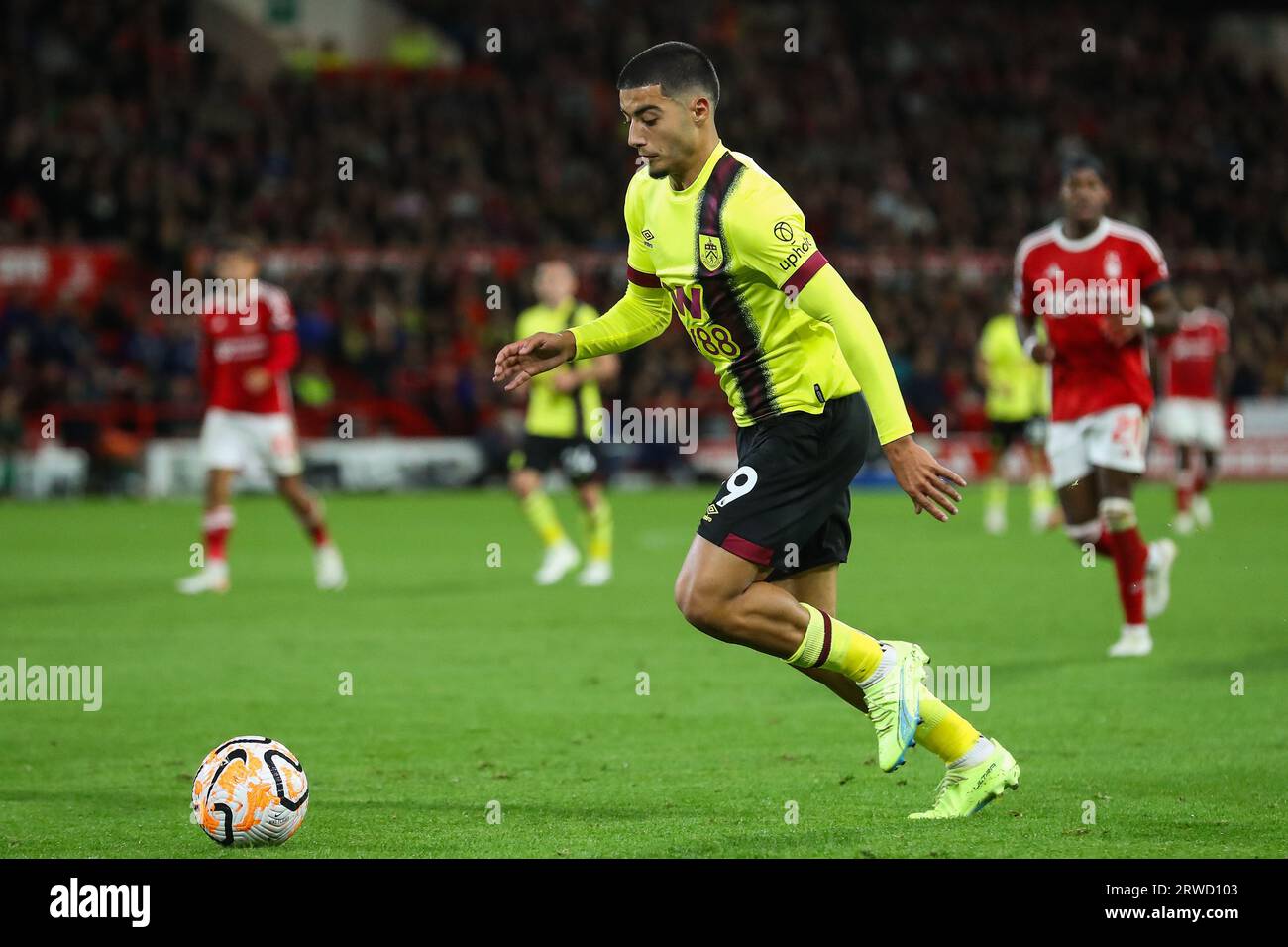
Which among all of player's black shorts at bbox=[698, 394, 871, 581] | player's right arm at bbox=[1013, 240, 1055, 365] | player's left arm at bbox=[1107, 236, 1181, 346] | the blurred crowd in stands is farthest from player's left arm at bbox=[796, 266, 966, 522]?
the blurred crowd in stands

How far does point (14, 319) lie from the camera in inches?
1039

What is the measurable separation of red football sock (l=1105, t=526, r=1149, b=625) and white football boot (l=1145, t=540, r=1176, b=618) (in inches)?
13.0

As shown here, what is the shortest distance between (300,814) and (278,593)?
812 centimetres

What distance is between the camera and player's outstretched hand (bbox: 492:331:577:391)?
600 centimetres

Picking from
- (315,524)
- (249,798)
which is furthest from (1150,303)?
(315,524)

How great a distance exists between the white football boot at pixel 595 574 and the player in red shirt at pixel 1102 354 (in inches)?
196

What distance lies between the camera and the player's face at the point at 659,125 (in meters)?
5.61

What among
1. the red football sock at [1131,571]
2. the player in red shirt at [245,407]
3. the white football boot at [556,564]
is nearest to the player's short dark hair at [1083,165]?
the red football sock at [1131,571]

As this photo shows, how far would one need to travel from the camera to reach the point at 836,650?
5.62 meters

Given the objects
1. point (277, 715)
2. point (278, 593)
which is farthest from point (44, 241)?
point (277, 715)

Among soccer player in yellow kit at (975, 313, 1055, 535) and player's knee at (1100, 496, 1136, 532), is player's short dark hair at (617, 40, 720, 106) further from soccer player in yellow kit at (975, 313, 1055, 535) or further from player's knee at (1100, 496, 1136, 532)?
soccer player in yellow kit at (975, 313, 1055, 535)
